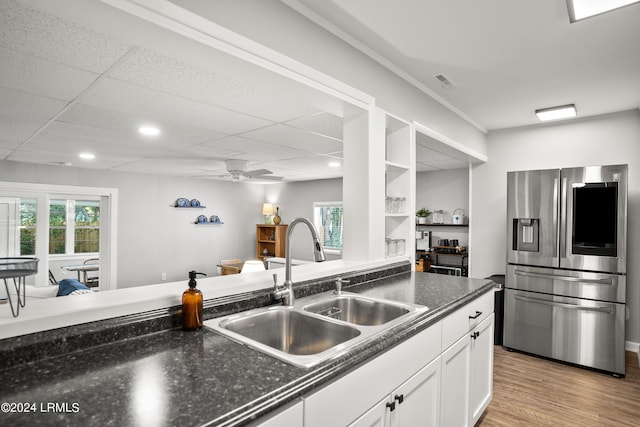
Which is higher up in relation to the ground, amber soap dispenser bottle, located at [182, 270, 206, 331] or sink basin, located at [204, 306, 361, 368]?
amber soap dispenser bottle, located at [182, 270, 206, 331]

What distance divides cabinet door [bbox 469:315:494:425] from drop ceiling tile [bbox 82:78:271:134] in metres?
2.24

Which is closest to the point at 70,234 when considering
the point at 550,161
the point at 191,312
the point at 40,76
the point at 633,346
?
the point at 40,76

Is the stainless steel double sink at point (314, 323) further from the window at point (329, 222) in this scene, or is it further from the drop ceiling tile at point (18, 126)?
the window at point (329, 222)

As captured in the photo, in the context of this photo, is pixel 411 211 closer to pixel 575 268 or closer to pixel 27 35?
pixel 575 268

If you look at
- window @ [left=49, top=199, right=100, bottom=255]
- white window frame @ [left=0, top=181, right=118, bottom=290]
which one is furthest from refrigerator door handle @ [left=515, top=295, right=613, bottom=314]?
window @ [left=49, top=199, right=100, bottom=255]

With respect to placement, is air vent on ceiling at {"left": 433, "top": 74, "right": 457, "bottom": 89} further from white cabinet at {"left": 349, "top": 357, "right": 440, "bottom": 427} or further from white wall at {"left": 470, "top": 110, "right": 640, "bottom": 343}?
white cabinet at {"left": 349, "top": 357, "right": 440, "bottom": 427}

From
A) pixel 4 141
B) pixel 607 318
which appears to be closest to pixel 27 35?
pixel 4 141

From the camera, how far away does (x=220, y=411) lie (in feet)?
2.40

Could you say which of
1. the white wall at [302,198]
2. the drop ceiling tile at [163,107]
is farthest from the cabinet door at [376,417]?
the white wall at [302,198]

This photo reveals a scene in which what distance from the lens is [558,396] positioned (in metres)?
2.65

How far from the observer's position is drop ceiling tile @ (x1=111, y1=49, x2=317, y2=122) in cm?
180

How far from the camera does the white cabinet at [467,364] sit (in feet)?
5.56

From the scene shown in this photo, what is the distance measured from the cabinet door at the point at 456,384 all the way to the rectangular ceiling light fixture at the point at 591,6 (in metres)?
1.80

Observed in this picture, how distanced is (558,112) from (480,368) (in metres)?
2.70
